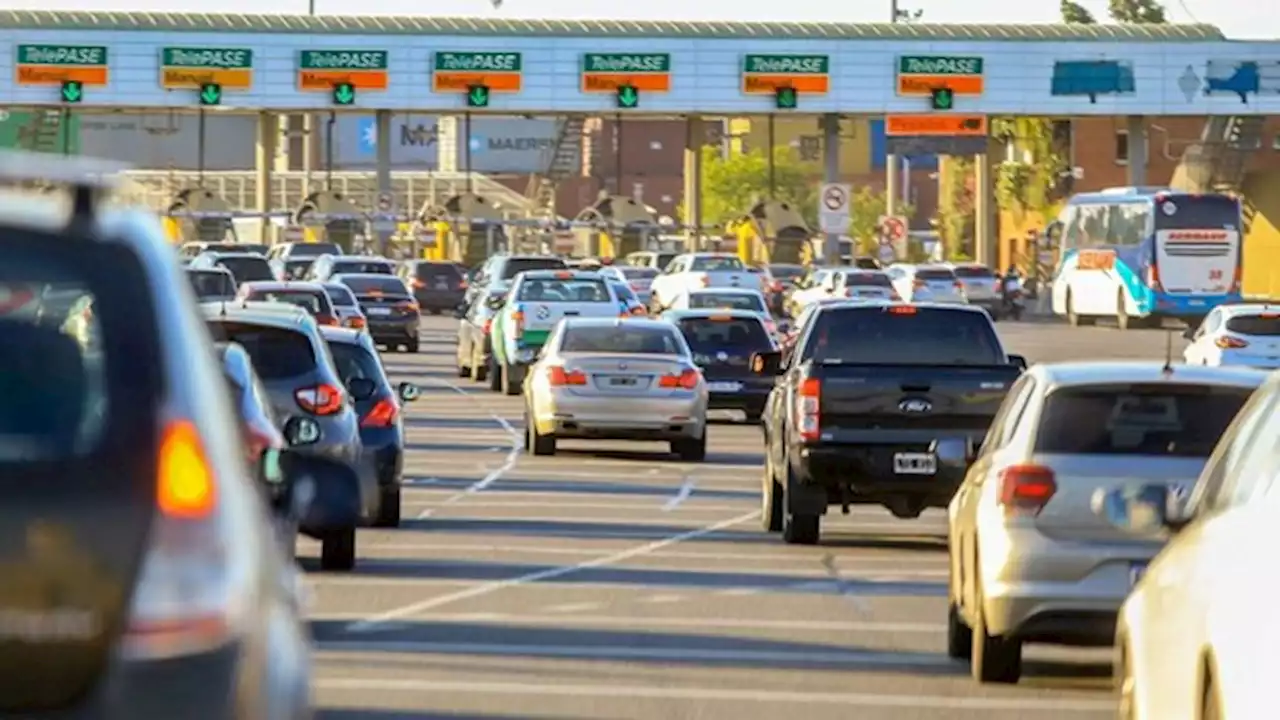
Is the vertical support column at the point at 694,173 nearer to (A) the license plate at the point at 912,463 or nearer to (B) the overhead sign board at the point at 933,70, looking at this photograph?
(B) the overhead sign board at the point at 933,70

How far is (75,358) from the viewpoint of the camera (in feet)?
19.7

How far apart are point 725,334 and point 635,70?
47584mm

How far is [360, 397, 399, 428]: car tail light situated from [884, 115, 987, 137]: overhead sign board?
6531 centimetres

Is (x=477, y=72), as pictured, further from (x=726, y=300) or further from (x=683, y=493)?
(x=683, y=493)

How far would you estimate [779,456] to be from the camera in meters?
22.6

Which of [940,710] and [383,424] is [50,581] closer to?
[940,710]

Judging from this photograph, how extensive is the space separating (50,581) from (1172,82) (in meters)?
85.4

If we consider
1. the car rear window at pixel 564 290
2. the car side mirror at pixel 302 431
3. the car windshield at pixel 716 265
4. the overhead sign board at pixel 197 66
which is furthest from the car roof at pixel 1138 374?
the overhead sign board at pixel 197 66

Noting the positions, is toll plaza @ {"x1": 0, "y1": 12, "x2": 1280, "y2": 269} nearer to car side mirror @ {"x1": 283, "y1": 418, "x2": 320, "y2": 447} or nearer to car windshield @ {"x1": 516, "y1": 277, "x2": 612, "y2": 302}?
car windshield @ {"x1": 516, "y1": 277, "x2": 612, "y2": 302}

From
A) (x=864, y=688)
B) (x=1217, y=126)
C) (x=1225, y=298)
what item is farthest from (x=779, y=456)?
(x=1217, y=126)

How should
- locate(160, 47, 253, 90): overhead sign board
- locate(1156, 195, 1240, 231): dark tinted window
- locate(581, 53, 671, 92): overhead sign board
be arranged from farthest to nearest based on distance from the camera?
locate(581, 53, 671, 92): overhead sign board
locate(160, 47, 253, 90): overhead sign board
locate(1156, 195, 1240, 231): dark tinted window

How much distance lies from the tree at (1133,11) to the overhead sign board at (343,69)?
267ft

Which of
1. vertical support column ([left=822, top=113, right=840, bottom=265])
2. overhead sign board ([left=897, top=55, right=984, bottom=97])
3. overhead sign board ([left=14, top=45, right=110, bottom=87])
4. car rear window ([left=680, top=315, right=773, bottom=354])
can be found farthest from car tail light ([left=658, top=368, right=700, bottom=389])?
overhead sign board ([left=897, top=55, right=984, bottom=97])

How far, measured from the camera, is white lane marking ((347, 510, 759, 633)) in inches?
661
